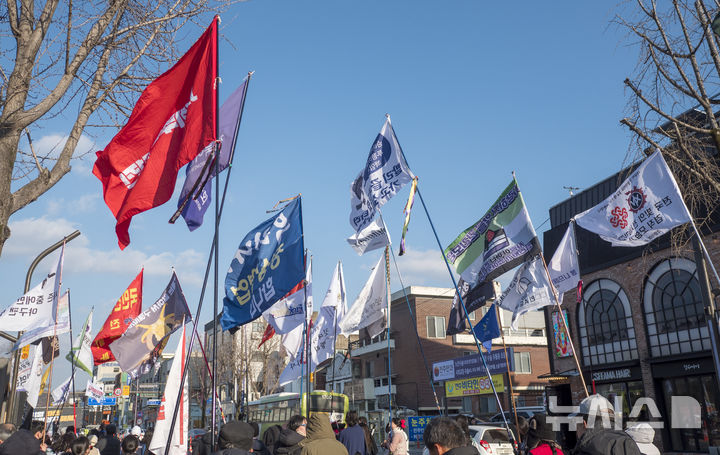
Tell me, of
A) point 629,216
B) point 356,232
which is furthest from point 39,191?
point 629,216

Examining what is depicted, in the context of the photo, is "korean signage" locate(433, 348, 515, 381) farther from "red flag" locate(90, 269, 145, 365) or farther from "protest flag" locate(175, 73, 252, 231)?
"protest flag" locate(175, 73, 252, 231)

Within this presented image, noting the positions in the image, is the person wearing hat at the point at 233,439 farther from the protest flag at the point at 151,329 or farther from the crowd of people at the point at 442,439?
the protest flag at the point at 151,329

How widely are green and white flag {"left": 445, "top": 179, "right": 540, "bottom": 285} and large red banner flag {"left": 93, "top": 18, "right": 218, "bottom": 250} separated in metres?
6.89

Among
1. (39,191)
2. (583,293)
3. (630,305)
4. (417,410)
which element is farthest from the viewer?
(417,410)

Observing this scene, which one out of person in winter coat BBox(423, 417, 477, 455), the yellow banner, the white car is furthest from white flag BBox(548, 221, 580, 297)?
the yellow banner

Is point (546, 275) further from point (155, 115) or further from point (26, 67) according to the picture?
point (26, 67)

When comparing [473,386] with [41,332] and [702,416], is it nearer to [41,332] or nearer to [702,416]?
[702,416]

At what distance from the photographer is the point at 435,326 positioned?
147ft

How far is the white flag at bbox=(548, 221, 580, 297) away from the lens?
1230 centimetres

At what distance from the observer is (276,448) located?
27.1 feet

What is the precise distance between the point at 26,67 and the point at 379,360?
42.3 metres

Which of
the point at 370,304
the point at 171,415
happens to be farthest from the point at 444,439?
the point at 370,304

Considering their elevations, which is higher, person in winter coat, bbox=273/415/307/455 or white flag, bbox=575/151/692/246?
white flag, bbox=575/151/692/246

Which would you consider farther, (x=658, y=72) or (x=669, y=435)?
(x=669, y=435)
